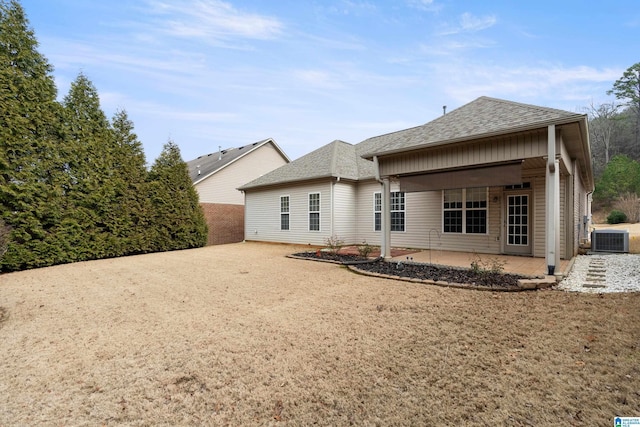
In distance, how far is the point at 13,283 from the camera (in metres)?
7.21

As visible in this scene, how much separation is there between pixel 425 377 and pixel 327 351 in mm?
1019

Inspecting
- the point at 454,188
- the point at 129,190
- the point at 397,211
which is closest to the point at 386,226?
the point at 454,188

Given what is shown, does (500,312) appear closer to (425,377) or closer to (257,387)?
(425,377)

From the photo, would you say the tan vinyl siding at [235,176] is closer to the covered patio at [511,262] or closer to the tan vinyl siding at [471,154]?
the tan vinyl siding at [471,154]

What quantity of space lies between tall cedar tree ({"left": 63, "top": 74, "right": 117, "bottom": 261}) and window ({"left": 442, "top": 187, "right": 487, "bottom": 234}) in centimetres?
1246

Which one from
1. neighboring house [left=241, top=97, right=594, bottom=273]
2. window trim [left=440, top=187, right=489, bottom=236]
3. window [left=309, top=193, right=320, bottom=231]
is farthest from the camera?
window [left=309, top=193, right=320, bottom=231]

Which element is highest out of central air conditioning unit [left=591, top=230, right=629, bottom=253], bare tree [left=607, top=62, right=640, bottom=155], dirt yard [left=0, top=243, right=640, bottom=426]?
bare tree [left=607, top=62, right=640, bottom=155]

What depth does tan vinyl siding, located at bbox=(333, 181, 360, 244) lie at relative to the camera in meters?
12.9

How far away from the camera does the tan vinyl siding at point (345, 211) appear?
12922mm

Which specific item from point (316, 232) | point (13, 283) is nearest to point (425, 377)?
point (13, 283)

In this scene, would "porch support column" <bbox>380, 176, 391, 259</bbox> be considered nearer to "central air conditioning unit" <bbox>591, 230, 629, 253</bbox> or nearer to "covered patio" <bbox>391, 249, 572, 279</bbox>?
"covered patio" <bbox>391, 249, 572, 279</bbox>

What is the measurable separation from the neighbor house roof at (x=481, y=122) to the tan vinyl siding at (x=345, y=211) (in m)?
4.30

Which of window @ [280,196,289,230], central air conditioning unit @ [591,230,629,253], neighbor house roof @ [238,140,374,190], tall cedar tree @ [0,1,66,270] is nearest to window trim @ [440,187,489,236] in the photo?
neighbor house roof @ [238,140,374,190]

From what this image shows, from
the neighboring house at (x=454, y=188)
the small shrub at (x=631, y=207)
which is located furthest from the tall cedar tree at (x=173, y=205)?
the small shrub at (x=631, y=207)
